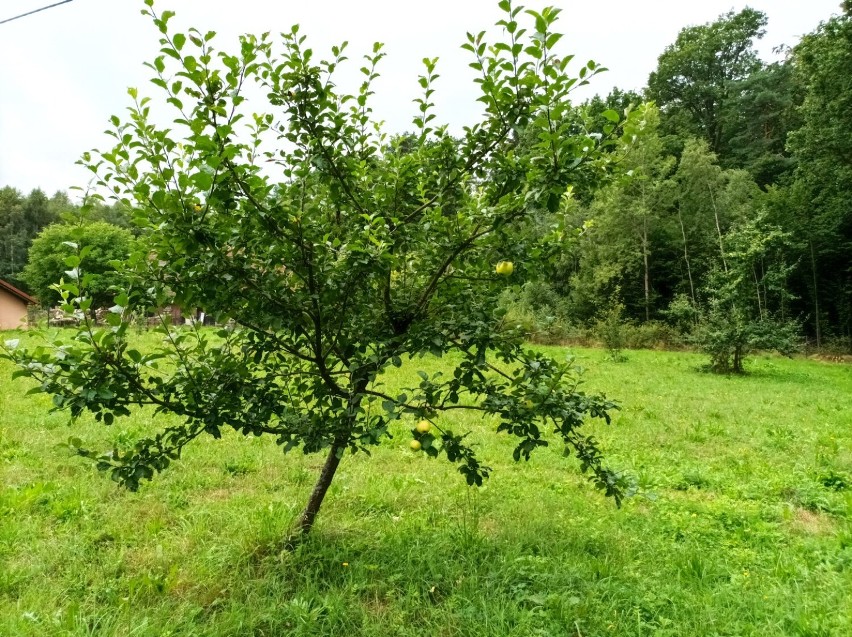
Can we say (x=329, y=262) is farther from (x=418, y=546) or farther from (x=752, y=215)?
(x=752, y=215)

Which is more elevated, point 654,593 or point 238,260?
point 238,260

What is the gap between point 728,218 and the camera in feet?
76.3

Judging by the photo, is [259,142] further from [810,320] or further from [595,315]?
[810,320]

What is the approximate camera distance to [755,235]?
13.9 meters

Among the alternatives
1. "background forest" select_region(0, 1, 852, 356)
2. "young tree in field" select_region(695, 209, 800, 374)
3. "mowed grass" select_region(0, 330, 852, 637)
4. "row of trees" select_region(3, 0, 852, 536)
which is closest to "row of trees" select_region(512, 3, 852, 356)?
"background forest" select_region(0, 1, 852, 356)

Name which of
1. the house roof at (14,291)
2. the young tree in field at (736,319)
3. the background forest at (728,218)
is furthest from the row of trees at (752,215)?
the house roof at (14,291)

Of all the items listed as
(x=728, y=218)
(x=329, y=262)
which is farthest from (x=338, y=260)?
(x=728, y=218)

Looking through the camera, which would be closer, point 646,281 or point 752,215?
point 752,215

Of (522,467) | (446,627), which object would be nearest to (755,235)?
(522,467)

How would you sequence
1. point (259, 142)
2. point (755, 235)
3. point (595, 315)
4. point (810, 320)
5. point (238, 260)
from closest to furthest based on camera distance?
point (238, 260)
point (259, 142)
point (755, 235)
point (595, 315)
point (810, 320)

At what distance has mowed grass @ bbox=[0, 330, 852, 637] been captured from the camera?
7.64 ft

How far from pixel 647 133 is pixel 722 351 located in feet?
42.1

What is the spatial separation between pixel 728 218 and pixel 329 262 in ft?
83.9

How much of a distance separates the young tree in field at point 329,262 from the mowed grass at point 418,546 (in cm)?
42
